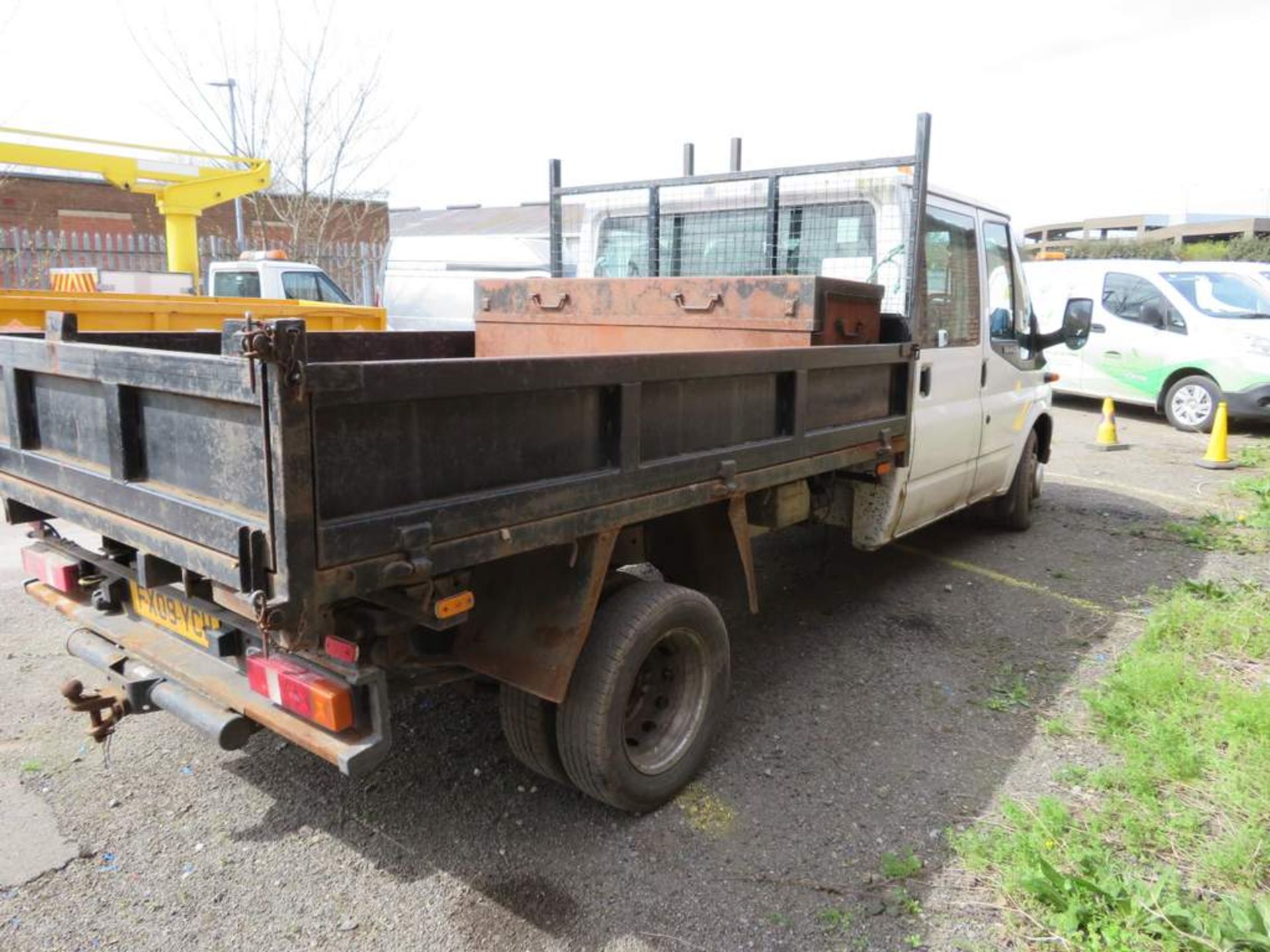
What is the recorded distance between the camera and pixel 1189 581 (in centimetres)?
568

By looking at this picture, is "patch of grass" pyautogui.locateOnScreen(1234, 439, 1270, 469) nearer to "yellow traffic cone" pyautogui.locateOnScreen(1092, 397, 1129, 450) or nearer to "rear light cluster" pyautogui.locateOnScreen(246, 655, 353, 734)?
"yellow traffic cone" pyautogui.locateOnScreen(1092, 397, 1129, 450)

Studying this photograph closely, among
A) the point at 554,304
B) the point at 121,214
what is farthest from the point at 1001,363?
the point at 121,214

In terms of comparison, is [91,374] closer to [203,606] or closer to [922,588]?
[203,606]

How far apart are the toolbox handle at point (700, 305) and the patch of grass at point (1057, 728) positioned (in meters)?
2.33

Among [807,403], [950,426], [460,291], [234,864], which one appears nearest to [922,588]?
[950,426]

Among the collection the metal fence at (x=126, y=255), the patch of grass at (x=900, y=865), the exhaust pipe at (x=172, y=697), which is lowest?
the patch of grass at (x=900, y=865)

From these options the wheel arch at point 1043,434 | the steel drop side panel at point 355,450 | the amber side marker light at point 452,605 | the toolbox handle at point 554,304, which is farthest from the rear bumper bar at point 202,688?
the wheel arch at point 1043,434

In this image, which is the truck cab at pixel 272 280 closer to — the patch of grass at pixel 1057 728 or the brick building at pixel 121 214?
the brick building at pixel 121 214

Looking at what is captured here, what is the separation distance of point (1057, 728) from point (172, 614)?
349 cm

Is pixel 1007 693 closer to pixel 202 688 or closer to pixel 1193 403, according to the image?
pixel 202 688

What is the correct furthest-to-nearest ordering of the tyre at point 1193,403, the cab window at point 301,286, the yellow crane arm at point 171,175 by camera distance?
1. the cab window at point 301,286
2. the tyre at point 1193,403
3. the yellow crane arm at point 171,175

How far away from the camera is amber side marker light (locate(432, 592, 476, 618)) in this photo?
246 cm

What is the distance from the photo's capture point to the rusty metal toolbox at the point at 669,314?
3986mm

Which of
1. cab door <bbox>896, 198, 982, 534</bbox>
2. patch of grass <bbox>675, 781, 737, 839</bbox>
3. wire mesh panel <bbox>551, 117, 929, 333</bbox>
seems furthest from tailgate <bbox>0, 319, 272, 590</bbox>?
cab door <bbox>896, 198, 982, 534</bbox>
